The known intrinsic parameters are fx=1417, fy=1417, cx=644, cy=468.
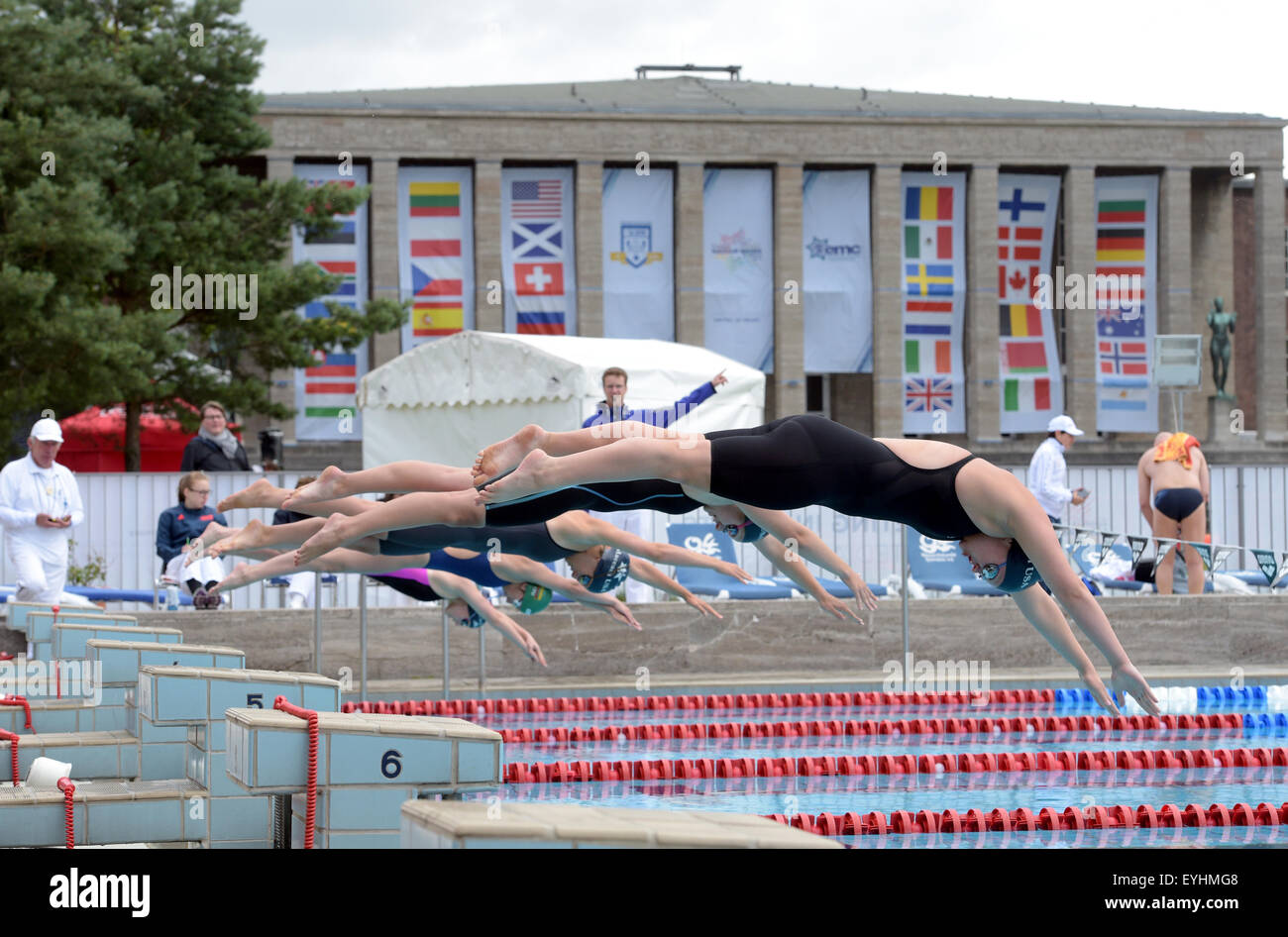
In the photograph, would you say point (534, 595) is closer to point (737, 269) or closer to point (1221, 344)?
point (737, 269)

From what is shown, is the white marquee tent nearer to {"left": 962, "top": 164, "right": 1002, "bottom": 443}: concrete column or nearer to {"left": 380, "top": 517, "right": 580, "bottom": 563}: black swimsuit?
{"left": 380, "top": 517, "right": 580, "bottom": 563}: black swimsuit

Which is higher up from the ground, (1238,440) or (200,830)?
(1238,440)

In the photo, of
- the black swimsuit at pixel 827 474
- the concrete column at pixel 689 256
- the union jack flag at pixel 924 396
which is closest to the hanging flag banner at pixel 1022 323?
the union jack flag at pixel 924 396

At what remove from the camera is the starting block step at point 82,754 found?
5520 millimetres

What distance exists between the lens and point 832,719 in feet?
31.0

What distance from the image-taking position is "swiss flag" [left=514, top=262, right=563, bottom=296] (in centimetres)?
3353

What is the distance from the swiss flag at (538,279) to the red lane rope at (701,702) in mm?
23945

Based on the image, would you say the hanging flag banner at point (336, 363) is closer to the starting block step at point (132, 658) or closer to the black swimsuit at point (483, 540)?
the black swimsuit at point (483, 540)

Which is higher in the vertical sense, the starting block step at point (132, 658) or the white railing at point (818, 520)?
the white railing at point (818, 520)

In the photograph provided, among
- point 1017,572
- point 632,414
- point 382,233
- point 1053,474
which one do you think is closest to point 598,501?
point 1017,572

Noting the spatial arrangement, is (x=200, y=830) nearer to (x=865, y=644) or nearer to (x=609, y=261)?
(x=865, y=644)

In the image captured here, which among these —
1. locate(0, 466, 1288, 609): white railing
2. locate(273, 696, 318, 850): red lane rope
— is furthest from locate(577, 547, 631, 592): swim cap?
locate(0, 466, 1288, 609): white railing
